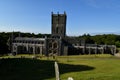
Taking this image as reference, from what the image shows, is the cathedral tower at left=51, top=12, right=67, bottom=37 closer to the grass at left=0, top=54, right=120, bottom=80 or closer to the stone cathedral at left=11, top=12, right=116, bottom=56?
the stone cathedral at left=11, top=12, right=116, bottom=56

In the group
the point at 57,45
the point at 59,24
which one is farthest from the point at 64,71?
the point at 59,24

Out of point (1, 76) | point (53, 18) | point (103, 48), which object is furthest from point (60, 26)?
point (1, 76)

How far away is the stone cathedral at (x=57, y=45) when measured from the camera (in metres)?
114

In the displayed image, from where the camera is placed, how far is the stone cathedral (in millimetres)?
114250

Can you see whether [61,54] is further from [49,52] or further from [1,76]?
[1,76]

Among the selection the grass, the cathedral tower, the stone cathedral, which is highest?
the cathedral tower

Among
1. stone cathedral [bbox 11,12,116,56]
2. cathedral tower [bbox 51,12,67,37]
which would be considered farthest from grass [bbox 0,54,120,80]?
cathedral tower [bbox 51,12,67,37]

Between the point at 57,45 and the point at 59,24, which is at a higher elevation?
the point at 59,24

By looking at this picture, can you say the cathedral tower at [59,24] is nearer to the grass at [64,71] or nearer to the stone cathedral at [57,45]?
the stone cathedral at [57,45]

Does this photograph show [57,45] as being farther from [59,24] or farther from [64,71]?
[64,71]

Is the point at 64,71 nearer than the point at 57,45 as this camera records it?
Yes

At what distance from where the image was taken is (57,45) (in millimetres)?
115625

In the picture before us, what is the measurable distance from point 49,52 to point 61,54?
5875 millimetres

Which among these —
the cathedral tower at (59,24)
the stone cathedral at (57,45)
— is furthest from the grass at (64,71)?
the cathedral tower at (59,24)
